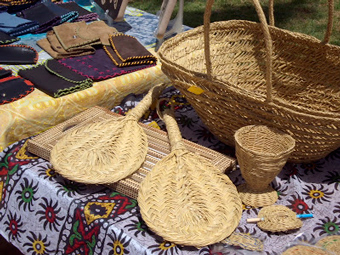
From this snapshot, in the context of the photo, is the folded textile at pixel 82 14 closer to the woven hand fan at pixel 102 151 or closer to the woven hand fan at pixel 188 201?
the woven hand fan at pixel 102 151

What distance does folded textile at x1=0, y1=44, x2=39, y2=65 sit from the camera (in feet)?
5.14

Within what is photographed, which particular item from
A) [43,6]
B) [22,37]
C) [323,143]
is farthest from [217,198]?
[43,6]

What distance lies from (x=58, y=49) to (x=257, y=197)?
3.55 feet

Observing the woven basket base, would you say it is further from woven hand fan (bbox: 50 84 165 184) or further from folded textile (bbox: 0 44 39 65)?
folded textile (bbox: 0 44 39 65)

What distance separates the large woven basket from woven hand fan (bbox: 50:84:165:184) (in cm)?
20

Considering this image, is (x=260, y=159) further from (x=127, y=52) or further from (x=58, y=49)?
(x=58, y=49)

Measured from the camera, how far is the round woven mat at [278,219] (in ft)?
3.00

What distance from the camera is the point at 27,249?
1071 millimetres

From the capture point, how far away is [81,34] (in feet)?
5.69

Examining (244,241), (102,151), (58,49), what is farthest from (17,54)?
(244,241)

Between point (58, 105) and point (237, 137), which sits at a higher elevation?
point (237, 137)

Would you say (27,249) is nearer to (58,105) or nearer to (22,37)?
(58,105)

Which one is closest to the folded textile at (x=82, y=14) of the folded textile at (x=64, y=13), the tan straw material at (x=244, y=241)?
the folded textile at (x=64, y=13)

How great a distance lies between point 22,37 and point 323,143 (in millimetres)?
1488
